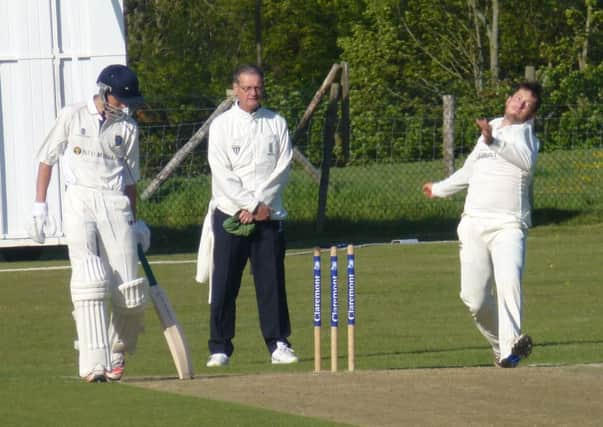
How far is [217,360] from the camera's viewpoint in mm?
11148

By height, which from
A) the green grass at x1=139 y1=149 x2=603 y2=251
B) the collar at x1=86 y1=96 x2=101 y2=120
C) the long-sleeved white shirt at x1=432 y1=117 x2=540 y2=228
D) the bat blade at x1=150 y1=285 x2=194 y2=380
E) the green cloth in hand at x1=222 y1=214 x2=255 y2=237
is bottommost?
the green grass at x1=139 y1=149 x2=603 y2=251

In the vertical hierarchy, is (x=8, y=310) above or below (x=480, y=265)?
below

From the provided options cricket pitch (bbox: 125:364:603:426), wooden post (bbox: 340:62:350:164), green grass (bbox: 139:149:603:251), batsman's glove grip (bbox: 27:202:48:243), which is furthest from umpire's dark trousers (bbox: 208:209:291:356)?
wooden post (bbox: 340:62:350:164)

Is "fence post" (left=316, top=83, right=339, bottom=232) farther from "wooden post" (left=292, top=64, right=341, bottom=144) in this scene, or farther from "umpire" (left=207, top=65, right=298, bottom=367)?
"umpire" (left=207, top=65, right=298, bottom=367)

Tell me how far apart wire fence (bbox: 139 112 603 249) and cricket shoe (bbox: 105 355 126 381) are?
12.6 metres

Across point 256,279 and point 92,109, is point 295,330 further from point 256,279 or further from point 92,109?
point 92,109

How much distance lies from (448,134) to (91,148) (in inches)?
557

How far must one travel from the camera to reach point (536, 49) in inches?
2009

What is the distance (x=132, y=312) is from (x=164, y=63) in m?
39.2

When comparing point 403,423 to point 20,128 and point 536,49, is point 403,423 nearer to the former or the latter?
point 20,128

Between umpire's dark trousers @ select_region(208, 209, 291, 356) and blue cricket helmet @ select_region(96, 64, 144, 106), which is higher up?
blue cricket helmet @ select_region(96, 64, 144, 106)

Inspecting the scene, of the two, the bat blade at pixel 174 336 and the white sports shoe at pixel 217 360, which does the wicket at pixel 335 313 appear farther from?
the bat blade at pixel 174 336

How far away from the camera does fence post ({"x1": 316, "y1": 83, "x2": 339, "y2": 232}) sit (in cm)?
2278

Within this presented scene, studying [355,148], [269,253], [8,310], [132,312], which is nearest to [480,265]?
[269,253]
